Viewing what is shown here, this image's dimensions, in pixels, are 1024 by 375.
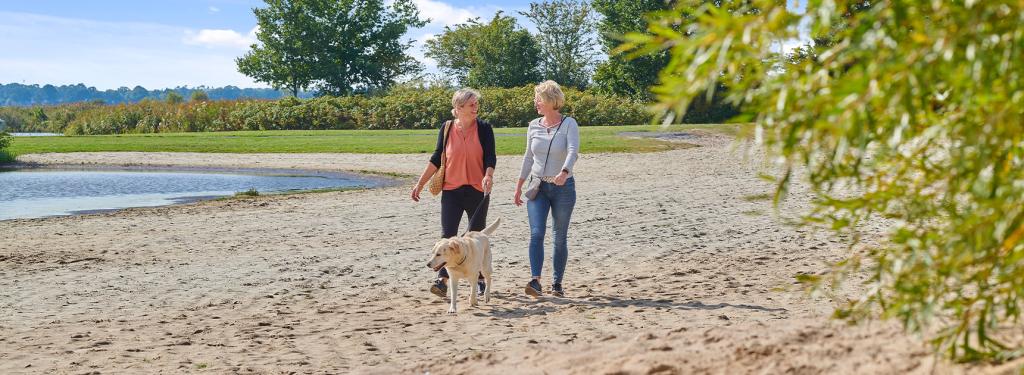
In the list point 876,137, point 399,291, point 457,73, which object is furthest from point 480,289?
point 457,73

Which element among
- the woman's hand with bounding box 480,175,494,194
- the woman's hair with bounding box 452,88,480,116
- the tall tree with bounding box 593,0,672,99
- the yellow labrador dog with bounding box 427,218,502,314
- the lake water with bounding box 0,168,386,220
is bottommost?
the lake water with bounding box 0,168,386,220

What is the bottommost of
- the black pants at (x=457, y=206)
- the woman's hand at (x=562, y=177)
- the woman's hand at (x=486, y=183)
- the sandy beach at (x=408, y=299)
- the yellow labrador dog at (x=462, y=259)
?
the sandy beach at (x=408, y=299)

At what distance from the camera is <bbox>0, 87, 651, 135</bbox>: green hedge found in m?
53.4

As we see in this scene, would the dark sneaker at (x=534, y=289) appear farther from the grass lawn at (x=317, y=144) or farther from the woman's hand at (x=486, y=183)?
the grass lawn at (x=317, y=144)

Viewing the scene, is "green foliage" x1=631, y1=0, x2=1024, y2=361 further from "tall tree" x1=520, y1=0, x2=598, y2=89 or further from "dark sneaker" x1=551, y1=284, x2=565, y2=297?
"tall tree" x1=520, y1=0, x2=598, y2=89

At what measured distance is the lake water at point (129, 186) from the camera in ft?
63.6

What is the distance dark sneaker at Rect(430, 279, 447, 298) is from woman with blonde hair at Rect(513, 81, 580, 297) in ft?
2.67

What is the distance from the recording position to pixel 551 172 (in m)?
8.57

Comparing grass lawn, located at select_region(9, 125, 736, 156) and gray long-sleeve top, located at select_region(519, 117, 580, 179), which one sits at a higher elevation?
gray long-sleeve top, located at select_region(519, 117, 580, 179)

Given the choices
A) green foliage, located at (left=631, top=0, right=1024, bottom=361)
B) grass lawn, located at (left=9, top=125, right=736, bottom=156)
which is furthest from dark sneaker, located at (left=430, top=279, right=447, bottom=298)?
grass lawn, located at (left=9, top=125, right=736, bottom=156)

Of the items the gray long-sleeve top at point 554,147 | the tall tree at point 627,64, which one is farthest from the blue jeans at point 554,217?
the tall tree at point 627,64

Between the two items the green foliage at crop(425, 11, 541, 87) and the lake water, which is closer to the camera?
the lake water

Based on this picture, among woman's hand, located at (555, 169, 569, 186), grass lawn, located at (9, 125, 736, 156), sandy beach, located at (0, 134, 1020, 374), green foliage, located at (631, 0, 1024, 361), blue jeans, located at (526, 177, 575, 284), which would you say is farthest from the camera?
grass lawn, located at (9, 125, 736, 156)

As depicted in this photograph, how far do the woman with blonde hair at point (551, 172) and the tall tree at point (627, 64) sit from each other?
51928 mm
